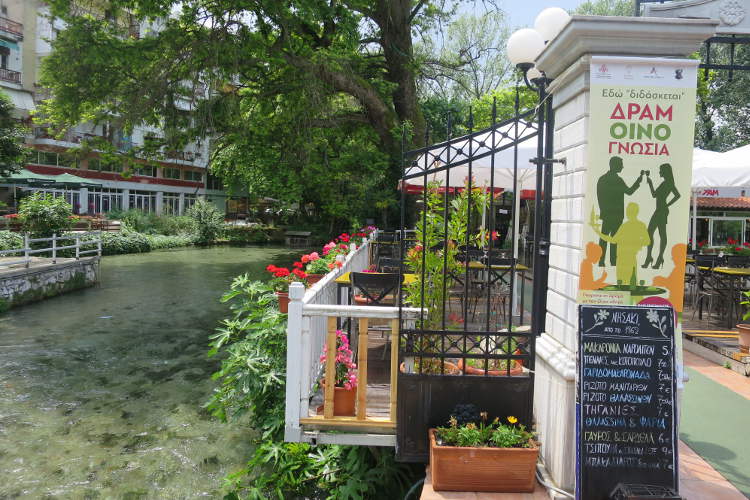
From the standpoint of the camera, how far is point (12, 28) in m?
34.2

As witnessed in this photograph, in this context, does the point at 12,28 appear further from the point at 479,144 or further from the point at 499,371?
the point at 499,371

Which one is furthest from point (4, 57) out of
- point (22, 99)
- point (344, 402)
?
point (344, 402)

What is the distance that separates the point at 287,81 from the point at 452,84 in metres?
14.0

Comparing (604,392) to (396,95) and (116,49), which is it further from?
(396,95)

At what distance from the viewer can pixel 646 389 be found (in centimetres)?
304

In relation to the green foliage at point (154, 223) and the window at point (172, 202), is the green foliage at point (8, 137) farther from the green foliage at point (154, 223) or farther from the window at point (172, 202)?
the window at point (172, 202)

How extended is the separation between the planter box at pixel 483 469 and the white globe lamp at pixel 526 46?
356cm

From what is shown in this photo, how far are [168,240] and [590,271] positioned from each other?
3223 cm

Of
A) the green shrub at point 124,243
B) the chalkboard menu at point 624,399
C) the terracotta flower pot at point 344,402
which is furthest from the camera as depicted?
the green shrub at point 124,243

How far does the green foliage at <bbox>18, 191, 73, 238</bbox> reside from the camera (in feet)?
60.0

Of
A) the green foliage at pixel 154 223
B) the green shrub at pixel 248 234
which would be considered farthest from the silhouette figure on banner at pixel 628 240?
the green shrub at pixel 248 234

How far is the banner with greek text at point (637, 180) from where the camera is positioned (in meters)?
3.04

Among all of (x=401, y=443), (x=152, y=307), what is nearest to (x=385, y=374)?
(x=401, y=443)

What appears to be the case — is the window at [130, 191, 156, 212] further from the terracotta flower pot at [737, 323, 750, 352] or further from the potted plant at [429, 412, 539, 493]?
the potted plant at [429, 412, 539, 493]
